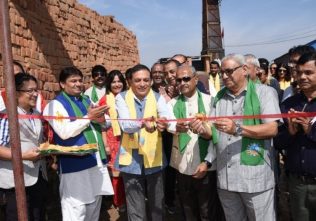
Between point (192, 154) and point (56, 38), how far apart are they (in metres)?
4.51

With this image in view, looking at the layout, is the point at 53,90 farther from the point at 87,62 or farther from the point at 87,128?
the point at 87,128

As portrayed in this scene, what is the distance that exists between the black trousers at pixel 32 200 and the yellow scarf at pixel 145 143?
Answer: 32.8 inches

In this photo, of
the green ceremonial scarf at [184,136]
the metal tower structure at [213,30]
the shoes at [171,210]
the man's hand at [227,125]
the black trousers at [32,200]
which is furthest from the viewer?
the metal tower structure at [213,30]

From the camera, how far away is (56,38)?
655 cm

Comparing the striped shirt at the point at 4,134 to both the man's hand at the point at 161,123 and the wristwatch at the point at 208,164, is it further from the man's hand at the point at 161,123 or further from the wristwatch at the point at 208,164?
the wristwatch at the point at 208,164

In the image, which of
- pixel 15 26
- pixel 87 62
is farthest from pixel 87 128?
pixel 87 62

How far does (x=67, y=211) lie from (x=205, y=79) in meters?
2.84

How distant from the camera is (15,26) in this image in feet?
16.7

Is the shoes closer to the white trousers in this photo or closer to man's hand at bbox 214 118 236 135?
the white trousers

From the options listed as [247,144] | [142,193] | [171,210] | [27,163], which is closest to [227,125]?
[247,144]

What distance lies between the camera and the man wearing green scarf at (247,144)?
2.64 metres

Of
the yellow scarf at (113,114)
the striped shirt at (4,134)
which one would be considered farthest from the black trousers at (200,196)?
the striped shirt at (4,134)

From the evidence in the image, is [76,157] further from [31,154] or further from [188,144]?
[188,144]

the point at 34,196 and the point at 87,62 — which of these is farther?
the point at 87,62
